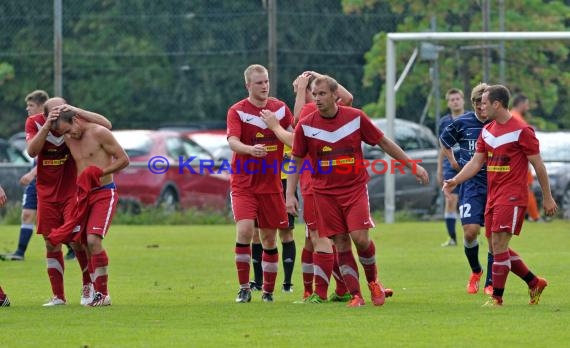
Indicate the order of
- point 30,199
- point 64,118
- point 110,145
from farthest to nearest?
point 30,199 → point 110,145 → point 64,118

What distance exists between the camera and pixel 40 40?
91.3ft

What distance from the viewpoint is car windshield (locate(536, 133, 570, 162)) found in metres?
26.2

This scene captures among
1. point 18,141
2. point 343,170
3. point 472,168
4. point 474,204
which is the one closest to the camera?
point 343,170

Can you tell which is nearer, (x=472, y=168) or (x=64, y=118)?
(x=472, y=168)

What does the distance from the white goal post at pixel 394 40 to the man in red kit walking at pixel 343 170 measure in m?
13.7

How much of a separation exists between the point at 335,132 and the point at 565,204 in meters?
15.7

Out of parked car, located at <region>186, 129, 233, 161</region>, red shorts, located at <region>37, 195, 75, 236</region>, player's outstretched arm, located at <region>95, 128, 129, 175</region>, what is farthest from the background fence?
player's outstretched arm, located at <region>95, 128, 129, 175</region>

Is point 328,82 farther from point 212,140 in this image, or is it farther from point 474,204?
point 212,140

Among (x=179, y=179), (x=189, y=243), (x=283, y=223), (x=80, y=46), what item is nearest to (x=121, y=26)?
(x=80, y=46)

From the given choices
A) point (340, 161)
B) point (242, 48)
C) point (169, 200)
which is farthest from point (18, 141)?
point (340, 161)

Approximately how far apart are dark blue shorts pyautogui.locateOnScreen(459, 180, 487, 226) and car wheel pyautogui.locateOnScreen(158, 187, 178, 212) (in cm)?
1370

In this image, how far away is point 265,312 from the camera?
11.9m

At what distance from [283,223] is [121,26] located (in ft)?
52.8

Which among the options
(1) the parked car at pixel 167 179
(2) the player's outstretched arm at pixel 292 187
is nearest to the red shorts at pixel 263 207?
(2) the player's outstretched arm at pixel 292 187
